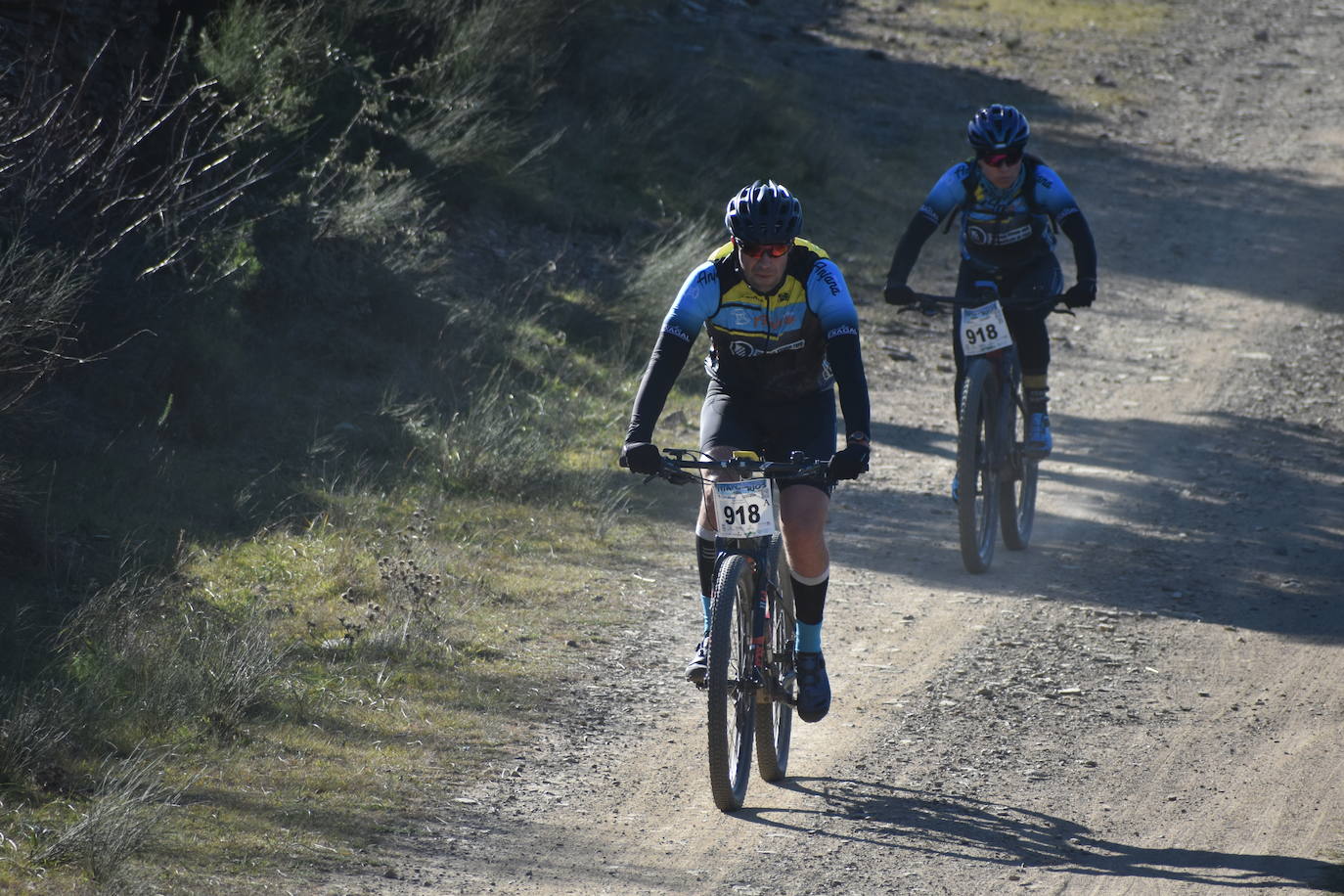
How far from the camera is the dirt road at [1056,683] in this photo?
4.76 m

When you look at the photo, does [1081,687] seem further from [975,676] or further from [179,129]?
[179,129]

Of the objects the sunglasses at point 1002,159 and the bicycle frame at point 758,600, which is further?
the sunglasses at point 1002,159

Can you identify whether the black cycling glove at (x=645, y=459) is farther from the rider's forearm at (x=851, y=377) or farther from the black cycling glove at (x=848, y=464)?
the rider's forearm at (x=851, y=377)

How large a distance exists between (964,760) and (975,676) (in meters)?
0.90

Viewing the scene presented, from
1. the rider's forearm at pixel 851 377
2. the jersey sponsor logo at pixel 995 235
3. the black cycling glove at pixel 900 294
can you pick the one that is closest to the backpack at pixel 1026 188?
the jersey sponsor logo at pixel 995 235

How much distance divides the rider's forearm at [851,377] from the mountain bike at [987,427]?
8.13 ft

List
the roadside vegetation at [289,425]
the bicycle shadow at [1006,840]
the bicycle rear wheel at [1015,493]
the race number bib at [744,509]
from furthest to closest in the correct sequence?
the bicycle rear wheel at [1015,493]
the roadside vegetation at [289,425]
the race number bib at [744,509]
the bicycle shadow at [1006,840]

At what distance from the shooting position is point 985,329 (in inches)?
301

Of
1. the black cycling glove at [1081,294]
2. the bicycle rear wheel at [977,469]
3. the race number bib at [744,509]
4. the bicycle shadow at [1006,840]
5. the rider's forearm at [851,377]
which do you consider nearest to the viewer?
the bicycle shadow at [1006,840]

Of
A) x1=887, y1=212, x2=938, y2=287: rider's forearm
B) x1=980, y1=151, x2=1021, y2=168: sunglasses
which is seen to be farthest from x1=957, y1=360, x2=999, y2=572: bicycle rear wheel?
x1=980, y1=151, x2=1021, y2=168: sunglasses

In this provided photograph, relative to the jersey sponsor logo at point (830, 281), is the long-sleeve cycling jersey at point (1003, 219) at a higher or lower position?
higher

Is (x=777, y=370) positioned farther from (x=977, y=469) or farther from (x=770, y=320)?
(x=977, y=469)

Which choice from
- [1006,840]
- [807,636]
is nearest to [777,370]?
[807,636]

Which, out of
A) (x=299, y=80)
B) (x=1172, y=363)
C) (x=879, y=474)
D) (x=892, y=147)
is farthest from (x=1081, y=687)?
(x=892, y=147)
